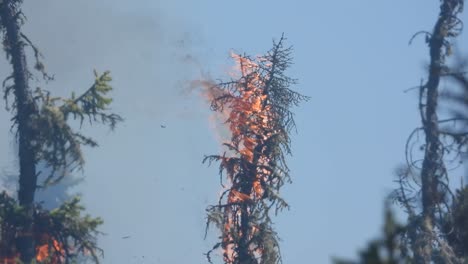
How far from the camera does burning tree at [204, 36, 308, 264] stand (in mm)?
17406

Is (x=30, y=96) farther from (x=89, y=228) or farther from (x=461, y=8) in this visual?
(x=461, y=8)

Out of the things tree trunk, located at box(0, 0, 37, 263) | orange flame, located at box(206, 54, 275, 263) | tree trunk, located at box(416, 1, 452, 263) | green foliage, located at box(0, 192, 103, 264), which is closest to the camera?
tree trunk, located at box(416, 1, 452, 263)

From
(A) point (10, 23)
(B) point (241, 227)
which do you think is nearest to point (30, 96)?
(A) point (10, 23)

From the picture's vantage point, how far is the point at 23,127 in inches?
612

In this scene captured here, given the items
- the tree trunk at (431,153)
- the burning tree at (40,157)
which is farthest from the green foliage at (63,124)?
the tree trunk at (431,153)

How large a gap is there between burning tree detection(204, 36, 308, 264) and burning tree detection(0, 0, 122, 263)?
395 centimetres

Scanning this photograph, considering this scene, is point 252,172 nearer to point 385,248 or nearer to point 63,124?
point 63,124

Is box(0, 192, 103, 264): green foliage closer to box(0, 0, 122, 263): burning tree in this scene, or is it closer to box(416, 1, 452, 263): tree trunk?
box(0, 0, 122, 263): burning tree

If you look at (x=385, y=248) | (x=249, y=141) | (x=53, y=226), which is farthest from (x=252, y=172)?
(x=385, y=248)

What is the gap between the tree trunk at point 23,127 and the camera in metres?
15.1

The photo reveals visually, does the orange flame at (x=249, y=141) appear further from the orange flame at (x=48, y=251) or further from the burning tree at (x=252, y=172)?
the orange flame at (x=48, y=251)

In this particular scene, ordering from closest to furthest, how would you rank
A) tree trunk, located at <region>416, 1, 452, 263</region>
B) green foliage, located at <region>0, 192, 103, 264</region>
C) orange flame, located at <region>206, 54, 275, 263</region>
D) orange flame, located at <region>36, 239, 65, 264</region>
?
1. tree trunk, located at <region>416, 1, 452, 263</region>
2. green foliage, located at <region>0, 192, 103, 264</region>
3. orange flame, located at <region>36, 239, 65, 264</region>
4. orange flame, located at <region>206, 54, 275, 263</region>

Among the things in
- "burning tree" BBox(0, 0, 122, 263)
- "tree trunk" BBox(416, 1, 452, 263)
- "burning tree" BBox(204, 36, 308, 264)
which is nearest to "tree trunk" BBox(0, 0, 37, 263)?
"burning tree" BBox(0, 0, 122, 263)

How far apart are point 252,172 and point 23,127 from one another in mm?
6942
